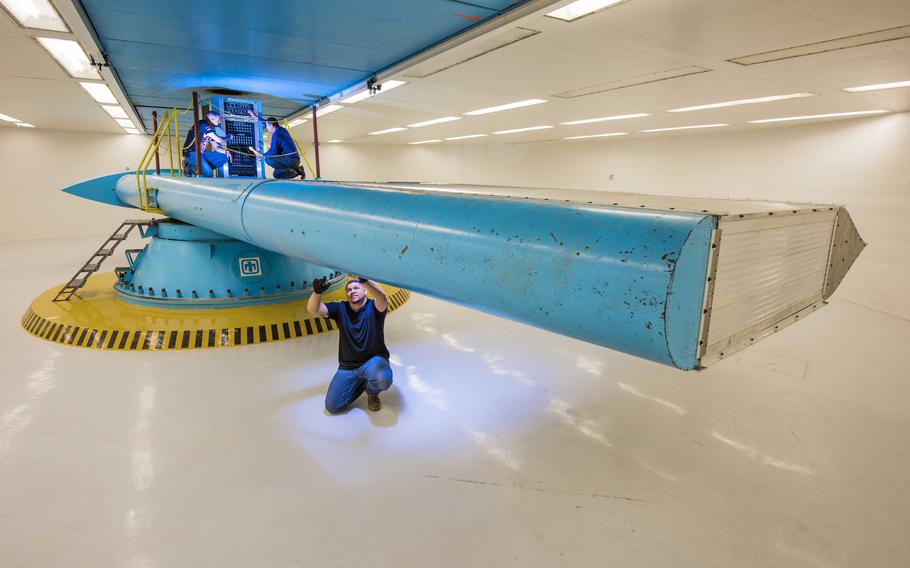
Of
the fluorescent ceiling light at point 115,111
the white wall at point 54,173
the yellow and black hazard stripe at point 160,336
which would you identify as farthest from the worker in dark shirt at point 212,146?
the white wall at point 54,173

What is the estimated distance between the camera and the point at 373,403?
165 inches

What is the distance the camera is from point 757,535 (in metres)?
2.76

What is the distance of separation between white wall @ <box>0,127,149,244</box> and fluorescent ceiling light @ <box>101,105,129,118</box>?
200 inches

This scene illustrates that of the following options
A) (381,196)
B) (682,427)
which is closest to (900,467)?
(682,427)

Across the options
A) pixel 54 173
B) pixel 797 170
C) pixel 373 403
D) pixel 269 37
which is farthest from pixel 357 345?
pixel 54 173

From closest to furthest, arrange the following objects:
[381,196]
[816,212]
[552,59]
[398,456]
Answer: [816,212], [381,196], [398,456], [552,59]

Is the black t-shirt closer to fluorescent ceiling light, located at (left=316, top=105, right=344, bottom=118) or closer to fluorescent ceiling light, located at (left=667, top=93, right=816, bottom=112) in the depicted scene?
fluorescent ceiling light, located at (left=316, top=105, right=344, bottom=118)

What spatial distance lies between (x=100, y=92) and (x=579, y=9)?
309 inches

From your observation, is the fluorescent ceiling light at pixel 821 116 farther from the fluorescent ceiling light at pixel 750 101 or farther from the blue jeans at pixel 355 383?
the blue jeans at pixel 355 383

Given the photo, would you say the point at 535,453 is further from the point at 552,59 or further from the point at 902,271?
the point at 902,271

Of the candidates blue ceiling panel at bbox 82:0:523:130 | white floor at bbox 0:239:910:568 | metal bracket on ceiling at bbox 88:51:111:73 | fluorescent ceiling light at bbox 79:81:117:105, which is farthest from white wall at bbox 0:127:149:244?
white floor at bbox 0:239:910:568

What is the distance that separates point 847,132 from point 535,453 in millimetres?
9022

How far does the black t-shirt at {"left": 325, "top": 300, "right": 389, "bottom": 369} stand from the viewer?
432 centimetres

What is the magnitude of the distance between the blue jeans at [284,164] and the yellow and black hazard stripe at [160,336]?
2393 millimetres
